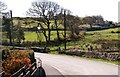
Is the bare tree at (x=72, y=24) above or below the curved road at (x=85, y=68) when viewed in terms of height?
above

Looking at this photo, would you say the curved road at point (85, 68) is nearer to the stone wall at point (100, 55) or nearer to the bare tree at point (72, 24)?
the stone wall at point (100, 55)

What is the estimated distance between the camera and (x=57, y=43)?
72875 millimetres

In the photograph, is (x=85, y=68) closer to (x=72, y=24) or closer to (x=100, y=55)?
(x=100, y=55)

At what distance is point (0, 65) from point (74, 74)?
23.4ft

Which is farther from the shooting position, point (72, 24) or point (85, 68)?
point (72, 24)

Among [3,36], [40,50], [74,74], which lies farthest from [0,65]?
[3,36]

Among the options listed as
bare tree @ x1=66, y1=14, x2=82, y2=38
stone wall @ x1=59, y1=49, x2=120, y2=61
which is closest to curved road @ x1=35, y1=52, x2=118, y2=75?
stone wall @ x1=59, y1=49, x2=120, y2=61

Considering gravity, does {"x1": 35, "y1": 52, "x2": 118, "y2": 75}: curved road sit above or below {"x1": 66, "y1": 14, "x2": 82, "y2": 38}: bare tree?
below

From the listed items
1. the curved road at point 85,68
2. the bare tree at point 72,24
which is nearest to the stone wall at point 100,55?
the curved road at point 85,68

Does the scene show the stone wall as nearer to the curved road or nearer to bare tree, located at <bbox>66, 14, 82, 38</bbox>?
the curved road

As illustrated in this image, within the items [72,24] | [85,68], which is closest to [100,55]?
[85,68]

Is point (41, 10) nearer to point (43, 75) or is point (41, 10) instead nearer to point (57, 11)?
point (57, 11)

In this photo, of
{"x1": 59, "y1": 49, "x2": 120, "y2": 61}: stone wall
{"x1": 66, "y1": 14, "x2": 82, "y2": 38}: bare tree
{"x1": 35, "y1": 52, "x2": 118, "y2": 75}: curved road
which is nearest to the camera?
{"x1": 35, "y1": 52, "x2": 118, "y2": 75}: curved road

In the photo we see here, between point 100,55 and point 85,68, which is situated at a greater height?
point 100,55
